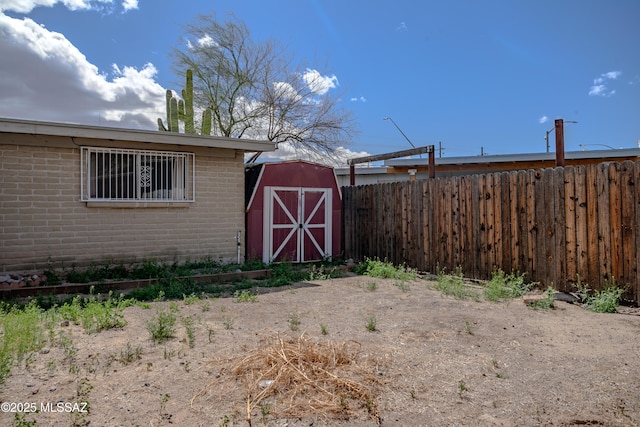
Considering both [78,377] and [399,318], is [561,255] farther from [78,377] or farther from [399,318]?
[78,377]

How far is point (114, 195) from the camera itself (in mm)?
9109

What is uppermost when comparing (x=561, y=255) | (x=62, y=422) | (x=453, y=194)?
(x=453, y=194)

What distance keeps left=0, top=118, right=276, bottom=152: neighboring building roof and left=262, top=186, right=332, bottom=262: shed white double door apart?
→ 1306mm

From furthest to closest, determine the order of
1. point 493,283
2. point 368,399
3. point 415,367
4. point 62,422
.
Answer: point 493,283
point 415,367
point 368,399
point 62,422

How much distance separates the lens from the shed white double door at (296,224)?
35.6ft

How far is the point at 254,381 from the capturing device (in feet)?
11.7

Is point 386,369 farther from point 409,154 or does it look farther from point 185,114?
point 185,114

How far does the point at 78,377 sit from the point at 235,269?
5926 mm

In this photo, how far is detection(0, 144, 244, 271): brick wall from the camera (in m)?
8.14

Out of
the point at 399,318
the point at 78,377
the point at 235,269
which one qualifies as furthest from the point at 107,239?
the point at 399,318

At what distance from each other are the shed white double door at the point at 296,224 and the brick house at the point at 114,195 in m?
0.70

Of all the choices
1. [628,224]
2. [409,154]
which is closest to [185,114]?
[409,154]

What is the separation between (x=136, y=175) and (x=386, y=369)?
24.4 feet

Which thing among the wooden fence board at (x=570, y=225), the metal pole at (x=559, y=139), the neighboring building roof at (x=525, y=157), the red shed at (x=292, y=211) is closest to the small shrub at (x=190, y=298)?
the red shed at (x=292, y=211)
